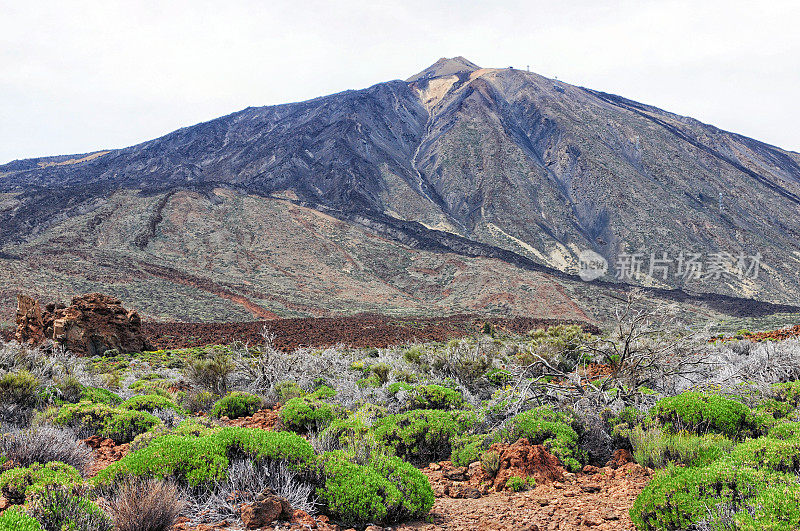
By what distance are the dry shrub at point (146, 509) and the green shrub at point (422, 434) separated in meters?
2.88

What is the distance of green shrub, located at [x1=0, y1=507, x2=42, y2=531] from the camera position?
2.56m

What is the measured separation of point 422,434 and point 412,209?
207ft

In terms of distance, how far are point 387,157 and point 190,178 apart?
34049mm

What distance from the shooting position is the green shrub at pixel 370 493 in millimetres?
3643

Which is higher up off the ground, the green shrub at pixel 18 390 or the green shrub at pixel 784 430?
the green shrub at pixel 784 430

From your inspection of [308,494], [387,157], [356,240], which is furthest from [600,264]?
[308,494]

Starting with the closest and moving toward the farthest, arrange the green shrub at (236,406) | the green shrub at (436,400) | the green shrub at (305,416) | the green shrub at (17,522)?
the green shrub at (17,522)
the green shrub at (305,416)
the green shrub at (436,400)
the green shrub at (236,406)

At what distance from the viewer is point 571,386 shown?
6191mm

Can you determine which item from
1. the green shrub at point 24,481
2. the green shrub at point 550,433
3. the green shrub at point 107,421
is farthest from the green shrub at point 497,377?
the green shrub at point 24,481

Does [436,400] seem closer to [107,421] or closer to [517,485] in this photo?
[517,485]

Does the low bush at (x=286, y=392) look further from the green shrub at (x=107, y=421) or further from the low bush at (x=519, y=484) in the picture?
the low bush at (x=519, y=484)

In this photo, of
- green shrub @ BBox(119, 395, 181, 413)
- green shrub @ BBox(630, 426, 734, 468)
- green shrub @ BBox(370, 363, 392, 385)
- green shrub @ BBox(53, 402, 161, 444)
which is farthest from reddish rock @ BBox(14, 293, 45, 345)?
green shrub @ BBox(630, 426, 734, 468)

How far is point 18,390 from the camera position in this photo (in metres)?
6.61

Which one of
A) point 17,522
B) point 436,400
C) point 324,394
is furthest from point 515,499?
point 324,394
